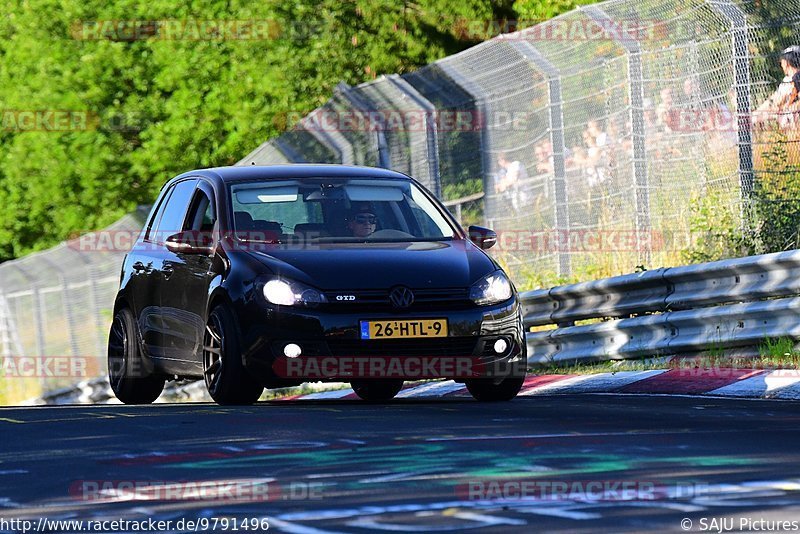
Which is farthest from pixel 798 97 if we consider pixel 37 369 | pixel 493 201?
pixel 37 369

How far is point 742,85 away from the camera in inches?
652

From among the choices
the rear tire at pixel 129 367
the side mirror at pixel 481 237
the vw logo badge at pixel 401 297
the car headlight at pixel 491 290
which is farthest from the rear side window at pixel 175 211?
the car headlight at pixel 491 290

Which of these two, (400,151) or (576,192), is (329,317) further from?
(400,151)

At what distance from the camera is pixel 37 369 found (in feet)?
89.1

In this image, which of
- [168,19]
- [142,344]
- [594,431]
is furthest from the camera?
[168,19]

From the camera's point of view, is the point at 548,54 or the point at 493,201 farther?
the point at 493,201

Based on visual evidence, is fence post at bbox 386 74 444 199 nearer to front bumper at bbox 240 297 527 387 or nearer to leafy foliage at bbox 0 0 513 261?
front bumper at bbox 240 297 527 387

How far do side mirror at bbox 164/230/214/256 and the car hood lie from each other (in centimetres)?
56

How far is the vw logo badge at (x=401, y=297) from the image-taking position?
11.4m

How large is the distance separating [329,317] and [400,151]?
31.2ft

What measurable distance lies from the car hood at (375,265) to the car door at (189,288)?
2.03ft

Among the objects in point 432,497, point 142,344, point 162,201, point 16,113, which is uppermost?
point 16,113

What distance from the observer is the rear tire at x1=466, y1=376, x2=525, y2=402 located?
481 inches

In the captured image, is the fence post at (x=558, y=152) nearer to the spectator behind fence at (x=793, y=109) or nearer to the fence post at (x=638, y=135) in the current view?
the fence post at (x=638, y=135)
